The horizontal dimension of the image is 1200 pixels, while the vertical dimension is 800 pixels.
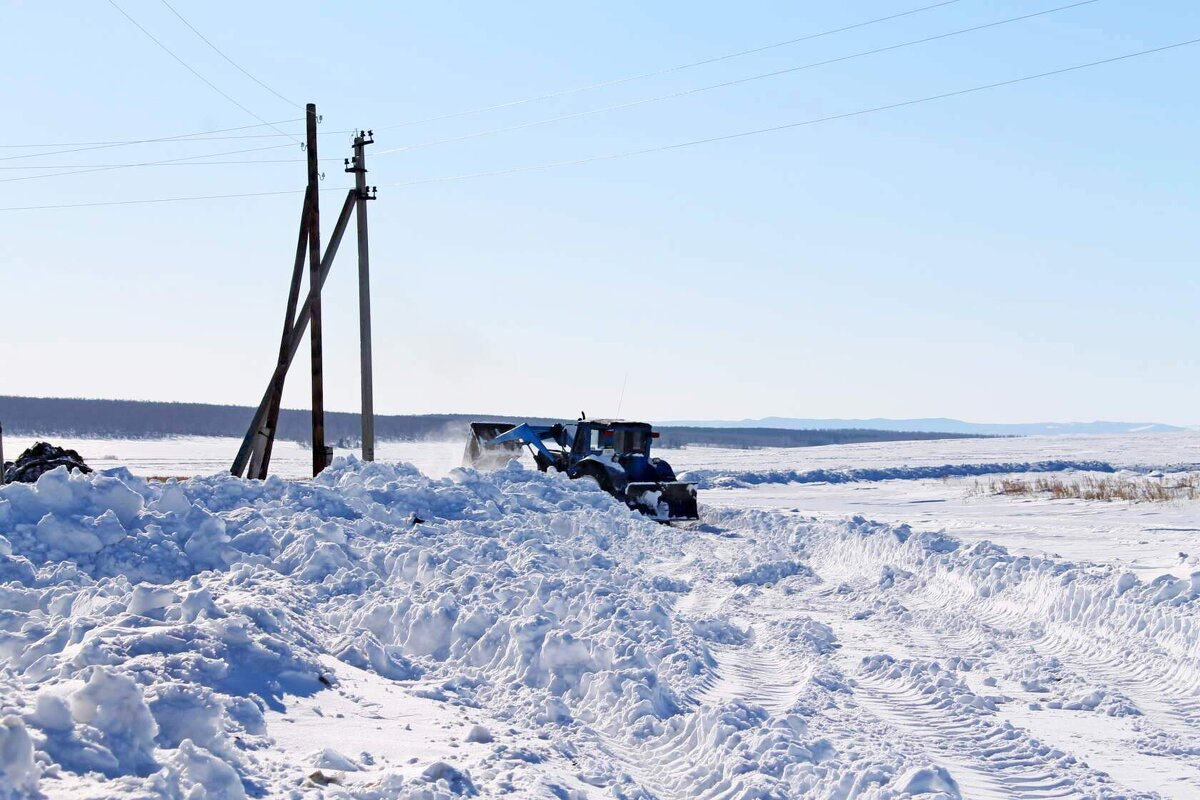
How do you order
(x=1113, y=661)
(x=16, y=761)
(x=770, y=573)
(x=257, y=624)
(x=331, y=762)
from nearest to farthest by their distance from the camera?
(x=16, y=761), (x=331, y=762), (x=257, y=624), (x=1113, y=661), (x=770, y=573)

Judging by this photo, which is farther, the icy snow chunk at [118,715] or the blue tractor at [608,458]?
the blue tractor at [608,458]

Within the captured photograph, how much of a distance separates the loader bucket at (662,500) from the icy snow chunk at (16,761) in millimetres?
18254

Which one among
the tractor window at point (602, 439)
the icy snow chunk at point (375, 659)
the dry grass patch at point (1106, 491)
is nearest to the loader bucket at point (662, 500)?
the tractor window at point (602, 439)

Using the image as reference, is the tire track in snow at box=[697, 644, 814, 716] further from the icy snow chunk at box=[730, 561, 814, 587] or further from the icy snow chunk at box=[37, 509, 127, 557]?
the icy snow chunk at box=[37, 509, 127, 557]

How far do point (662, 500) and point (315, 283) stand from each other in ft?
28.5

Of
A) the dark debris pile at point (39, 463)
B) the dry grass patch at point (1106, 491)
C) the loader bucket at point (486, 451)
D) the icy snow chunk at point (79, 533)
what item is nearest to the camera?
the icy snow chunk at point (79, 533)

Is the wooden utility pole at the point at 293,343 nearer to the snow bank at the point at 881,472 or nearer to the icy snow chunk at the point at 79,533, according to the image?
the icy snow chunk at the point at 79,533

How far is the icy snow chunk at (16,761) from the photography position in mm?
4289

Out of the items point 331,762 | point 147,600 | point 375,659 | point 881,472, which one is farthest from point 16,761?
point 881,472

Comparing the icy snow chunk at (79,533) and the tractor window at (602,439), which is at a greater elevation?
the tractor window at (602,439)

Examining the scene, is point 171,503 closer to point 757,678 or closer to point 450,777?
point 757,678

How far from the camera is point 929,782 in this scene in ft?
19.5

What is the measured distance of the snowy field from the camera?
550 centimetres

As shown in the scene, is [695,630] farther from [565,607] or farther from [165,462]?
[165,462]
